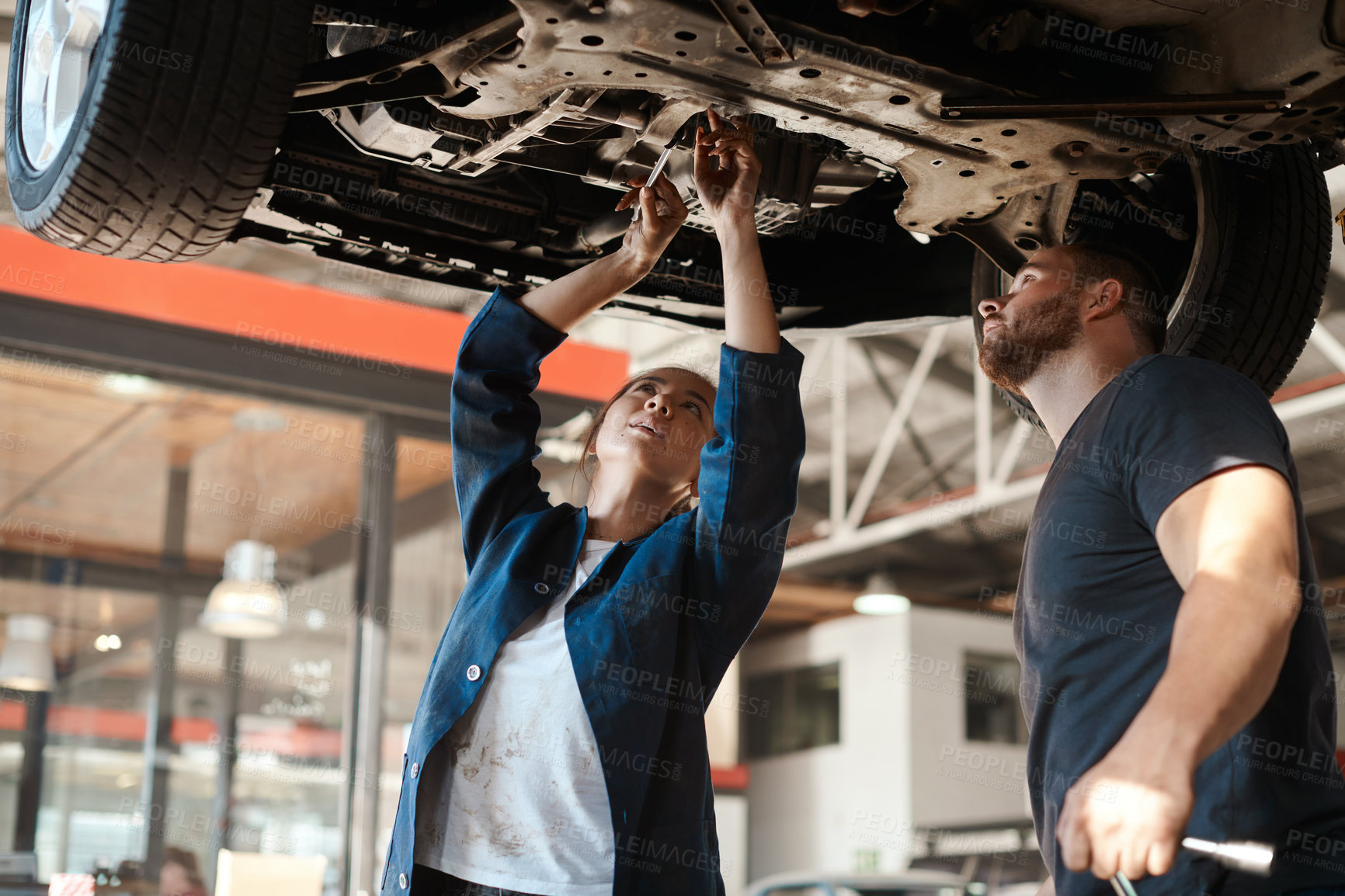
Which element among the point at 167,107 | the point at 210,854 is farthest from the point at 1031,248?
the point at 210,854

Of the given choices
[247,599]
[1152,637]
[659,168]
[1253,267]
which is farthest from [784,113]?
[247,599]

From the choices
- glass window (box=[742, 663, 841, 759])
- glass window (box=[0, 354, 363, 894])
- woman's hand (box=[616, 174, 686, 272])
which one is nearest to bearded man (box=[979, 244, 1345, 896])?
woman's hand (box=[616, 174, 686, 272])

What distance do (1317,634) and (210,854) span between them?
7036mm

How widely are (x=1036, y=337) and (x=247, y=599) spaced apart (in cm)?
618

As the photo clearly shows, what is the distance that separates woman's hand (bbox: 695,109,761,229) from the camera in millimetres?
1964

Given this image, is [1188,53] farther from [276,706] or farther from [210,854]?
[276,706]

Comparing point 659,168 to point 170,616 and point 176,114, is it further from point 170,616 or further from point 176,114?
point 170,616

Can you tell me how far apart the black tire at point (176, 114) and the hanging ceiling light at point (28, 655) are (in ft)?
22.8

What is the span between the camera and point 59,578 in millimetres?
8586

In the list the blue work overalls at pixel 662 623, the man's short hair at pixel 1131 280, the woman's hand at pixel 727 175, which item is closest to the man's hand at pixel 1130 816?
the blue work overalls at pixel 662 623

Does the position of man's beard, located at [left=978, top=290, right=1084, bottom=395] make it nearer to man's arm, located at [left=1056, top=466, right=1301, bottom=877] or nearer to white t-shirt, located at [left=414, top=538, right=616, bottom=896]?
man's arm, located at [left=1056, top=466, right=1301, bottom=877]

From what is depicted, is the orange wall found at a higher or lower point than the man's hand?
higher

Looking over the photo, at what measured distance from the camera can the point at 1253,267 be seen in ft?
7.77

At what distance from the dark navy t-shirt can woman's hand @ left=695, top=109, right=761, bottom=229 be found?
0.66m
